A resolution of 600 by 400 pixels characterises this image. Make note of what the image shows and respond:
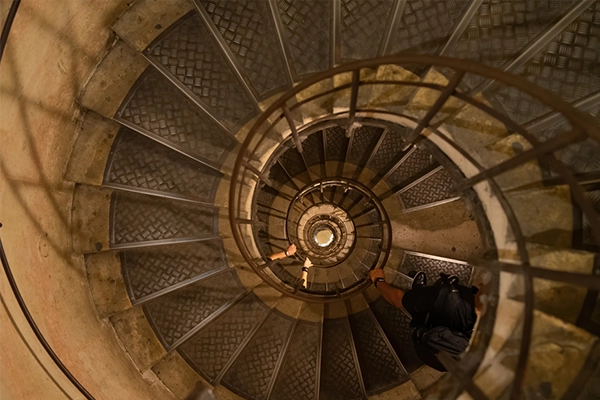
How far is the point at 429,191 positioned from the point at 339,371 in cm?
276

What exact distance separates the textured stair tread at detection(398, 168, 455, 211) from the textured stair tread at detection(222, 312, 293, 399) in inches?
108

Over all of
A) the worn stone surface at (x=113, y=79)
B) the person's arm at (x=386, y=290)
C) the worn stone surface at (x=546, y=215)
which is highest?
the worn stone surface at (x=113, y=79)

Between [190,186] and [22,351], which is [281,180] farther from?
[22,351]

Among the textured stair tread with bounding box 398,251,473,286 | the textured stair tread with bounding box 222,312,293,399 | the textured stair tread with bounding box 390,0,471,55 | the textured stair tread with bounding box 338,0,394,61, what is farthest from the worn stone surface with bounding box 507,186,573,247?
the textured stair tread with bounding box 222,312,293,399

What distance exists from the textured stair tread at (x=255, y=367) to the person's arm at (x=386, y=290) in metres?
1.44

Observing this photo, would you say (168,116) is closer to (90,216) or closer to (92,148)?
(92,148)

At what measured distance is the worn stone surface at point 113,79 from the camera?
4066 millimetres

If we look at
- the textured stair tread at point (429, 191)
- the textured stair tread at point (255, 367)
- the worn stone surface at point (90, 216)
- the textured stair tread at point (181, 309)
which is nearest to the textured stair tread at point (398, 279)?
the textured stair tread at point (429, 191)

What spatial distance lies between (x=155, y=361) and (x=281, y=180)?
309cm

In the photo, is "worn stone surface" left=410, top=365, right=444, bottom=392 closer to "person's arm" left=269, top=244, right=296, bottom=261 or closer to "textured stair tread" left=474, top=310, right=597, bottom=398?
"person's arm" left=269, top=244, right=296, bottom=261

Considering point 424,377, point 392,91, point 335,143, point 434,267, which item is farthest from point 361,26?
point 424,377

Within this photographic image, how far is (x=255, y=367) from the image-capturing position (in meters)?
4.78

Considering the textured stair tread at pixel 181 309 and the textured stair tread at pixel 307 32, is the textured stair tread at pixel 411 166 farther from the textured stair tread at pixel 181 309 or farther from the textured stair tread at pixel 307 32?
the textured stair tread at pixel 181 309

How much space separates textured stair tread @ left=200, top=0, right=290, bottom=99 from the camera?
12.5 feet
